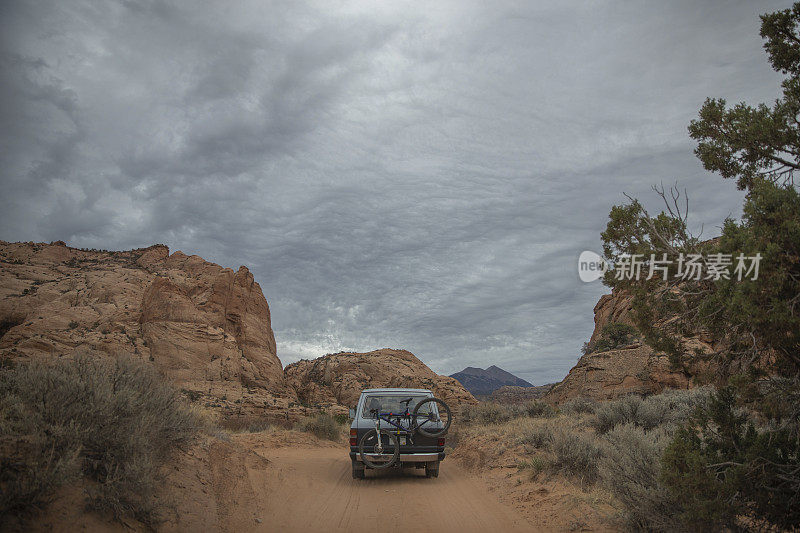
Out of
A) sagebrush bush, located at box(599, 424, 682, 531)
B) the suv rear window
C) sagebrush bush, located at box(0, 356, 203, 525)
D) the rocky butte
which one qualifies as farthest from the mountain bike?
the rocky butte

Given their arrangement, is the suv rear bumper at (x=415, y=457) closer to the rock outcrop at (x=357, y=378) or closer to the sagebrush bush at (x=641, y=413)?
the sagebrush bush at (x=641, y=413)

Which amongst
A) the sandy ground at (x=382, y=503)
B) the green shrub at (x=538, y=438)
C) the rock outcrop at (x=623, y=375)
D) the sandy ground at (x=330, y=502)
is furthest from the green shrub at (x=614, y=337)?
the sandy ground at (x=330, y=502)

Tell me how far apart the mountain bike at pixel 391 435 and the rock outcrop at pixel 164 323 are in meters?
17.9

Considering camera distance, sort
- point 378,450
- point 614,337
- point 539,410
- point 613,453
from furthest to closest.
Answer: point 614,337 < point 539,410 < point 378,450 < point 613,453

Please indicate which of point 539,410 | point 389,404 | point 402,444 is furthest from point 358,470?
point 539,410

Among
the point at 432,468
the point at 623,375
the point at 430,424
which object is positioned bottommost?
the point at 432,468

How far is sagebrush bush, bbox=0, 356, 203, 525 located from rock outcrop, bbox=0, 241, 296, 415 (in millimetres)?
20860

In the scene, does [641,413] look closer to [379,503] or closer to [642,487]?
[642,487]

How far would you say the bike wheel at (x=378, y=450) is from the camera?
9.62 m

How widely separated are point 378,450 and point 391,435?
1.45ft

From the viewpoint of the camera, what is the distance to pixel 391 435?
9.73 metres

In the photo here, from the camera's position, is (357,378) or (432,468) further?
(357,378)

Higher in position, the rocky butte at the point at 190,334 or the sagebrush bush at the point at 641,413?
the rocky butte at the point at 190,334

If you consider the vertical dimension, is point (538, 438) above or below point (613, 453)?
below
